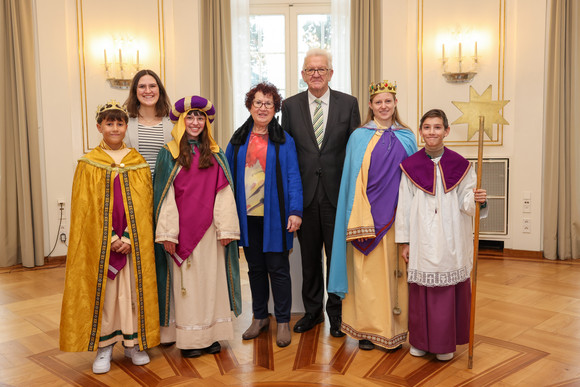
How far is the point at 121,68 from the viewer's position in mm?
5254

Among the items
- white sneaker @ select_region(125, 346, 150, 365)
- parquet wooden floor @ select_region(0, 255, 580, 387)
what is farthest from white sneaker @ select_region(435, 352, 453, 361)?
white sneaker @ select_region(125, 346, 150, 365)

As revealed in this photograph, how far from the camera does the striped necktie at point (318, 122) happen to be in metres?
3.04

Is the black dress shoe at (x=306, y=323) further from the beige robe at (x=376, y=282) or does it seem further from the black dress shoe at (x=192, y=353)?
the black dress shoe at (x=192, y=353)

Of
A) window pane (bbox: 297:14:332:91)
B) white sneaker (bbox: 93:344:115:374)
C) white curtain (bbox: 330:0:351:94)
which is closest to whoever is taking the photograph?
white sneaker (bbox: 93:344:115:374)

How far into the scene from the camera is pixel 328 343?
116 inches

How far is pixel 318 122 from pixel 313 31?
301cm

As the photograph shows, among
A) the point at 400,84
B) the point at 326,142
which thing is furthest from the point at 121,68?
the point at 326,142

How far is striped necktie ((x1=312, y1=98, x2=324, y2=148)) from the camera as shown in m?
3.04

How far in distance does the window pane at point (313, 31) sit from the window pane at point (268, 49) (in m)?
0.21

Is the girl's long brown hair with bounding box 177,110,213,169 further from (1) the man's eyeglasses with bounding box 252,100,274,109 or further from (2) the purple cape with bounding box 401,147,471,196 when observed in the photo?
(2) the purple cape with bounding box 401,147,471,196

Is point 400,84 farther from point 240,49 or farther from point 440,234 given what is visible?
point 440,234

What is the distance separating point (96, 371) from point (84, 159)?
1153mm

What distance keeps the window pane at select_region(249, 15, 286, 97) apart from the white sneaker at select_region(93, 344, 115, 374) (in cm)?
379

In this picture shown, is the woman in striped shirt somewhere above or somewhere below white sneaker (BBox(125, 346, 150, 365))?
above
